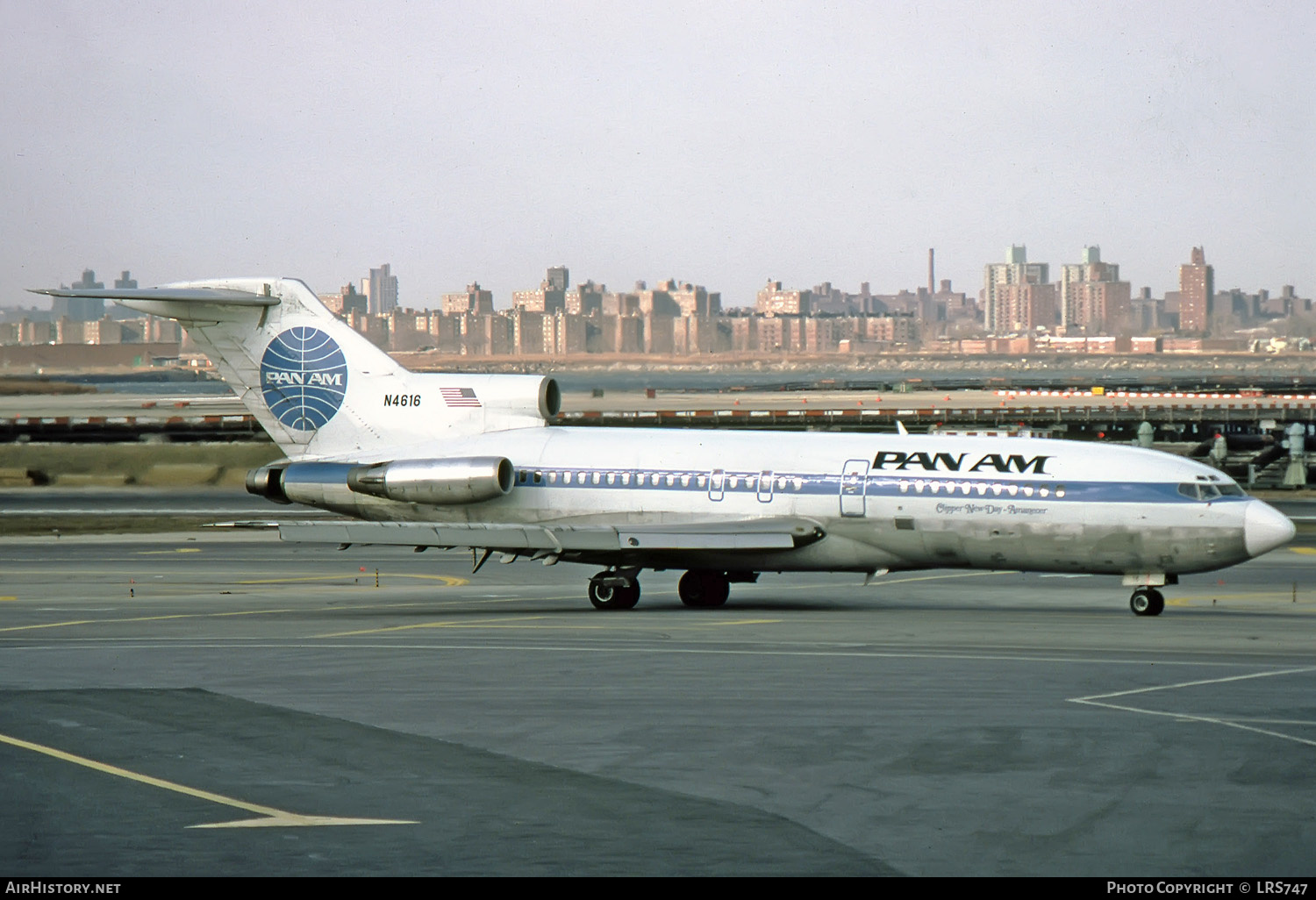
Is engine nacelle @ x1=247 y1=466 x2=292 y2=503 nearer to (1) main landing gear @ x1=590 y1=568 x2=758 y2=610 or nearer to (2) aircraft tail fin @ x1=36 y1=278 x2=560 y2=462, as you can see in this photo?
(2) aircraft tail fin @ x1=36 y1=278 x2=560 y2=462

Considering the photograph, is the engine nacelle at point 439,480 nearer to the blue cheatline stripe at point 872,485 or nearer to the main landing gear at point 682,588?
the blue cheatline stripe at point 872,485

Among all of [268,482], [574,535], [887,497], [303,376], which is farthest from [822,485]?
Result: [303,376]

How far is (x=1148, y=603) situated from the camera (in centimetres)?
3067

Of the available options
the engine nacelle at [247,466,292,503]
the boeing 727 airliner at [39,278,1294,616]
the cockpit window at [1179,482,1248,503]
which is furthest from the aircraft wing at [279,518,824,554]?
the cockpit window at [1179,482,1248,503]

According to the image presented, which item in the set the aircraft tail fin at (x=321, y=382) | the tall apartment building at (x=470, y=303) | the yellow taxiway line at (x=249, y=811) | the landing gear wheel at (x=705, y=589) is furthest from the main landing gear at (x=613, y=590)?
the tall apartment building at (x=470, y=303)

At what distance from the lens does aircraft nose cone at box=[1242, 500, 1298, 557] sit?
2972cm

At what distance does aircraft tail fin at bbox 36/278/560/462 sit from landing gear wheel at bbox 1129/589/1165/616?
46.5 feet

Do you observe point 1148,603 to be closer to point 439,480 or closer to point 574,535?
point 574,535

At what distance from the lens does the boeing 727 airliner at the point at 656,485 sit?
3072 centimetres

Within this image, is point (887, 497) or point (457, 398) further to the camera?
point (457, 398)

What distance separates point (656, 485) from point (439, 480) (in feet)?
16.1

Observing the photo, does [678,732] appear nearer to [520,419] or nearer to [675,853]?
[675,853]

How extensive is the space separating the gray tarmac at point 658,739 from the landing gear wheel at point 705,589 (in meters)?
0.89

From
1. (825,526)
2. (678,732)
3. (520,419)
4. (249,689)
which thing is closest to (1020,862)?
(678,732)
